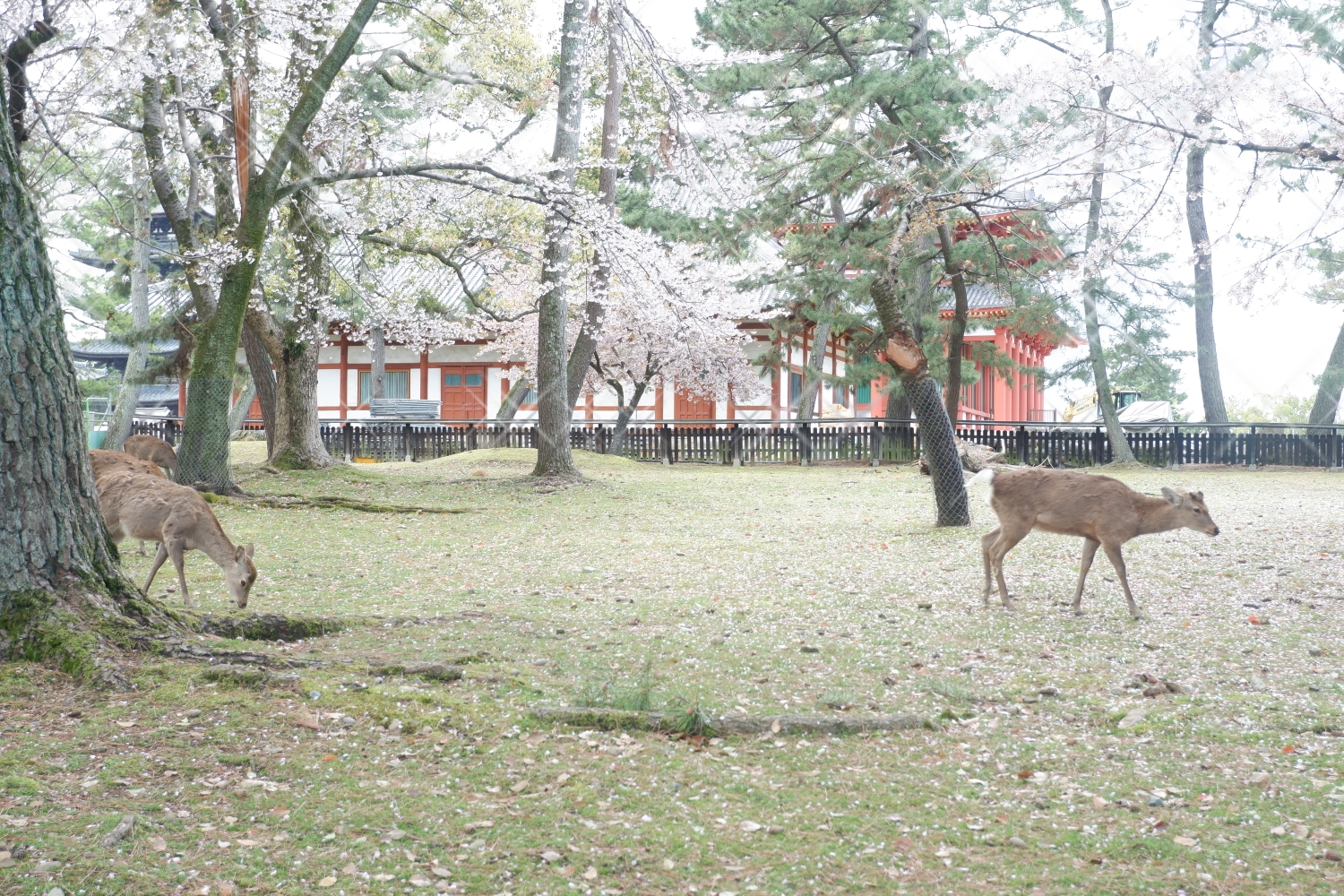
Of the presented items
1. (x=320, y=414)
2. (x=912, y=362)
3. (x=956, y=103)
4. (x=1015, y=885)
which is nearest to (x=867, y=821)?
(x=1015, y=885)

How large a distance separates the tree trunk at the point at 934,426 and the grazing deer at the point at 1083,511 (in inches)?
173

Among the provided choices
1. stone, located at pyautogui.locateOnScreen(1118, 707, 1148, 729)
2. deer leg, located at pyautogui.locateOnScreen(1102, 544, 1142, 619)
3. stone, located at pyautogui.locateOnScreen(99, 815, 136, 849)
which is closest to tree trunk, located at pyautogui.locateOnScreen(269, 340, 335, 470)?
deer leg, located at pyautogui.locateOnScreen(1102, 544, 1142, 619)

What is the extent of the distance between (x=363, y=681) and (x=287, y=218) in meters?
15.6

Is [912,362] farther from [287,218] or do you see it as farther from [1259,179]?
[287,218]

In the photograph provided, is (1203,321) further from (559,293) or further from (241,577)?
(241,577)

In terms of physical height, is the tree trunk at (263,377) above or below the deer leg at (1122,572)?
above

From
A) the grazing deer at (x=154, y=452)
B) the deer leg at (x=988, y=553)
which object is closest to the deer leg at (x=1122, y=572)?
the deer leg at (x=988, y=553)

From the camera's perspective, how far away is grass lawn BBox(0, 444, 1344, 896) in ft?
10.8

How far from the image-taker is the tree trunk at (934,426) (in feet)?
39.3

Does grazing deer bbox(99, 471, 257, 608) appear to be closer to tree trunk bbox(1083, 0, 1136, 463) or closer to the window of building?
tree trunk bbox(1083, 0, 1136, 463)

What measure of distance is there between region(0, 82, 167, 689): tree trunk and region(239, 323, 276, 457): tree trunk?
44.0 ft

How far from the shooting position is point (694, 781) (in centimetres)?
399

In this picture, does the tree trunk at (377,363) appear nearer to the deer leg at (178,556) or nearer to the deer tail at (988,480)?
the deer leg at (178,556)

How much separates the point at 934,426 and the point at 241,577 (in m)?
7.71
